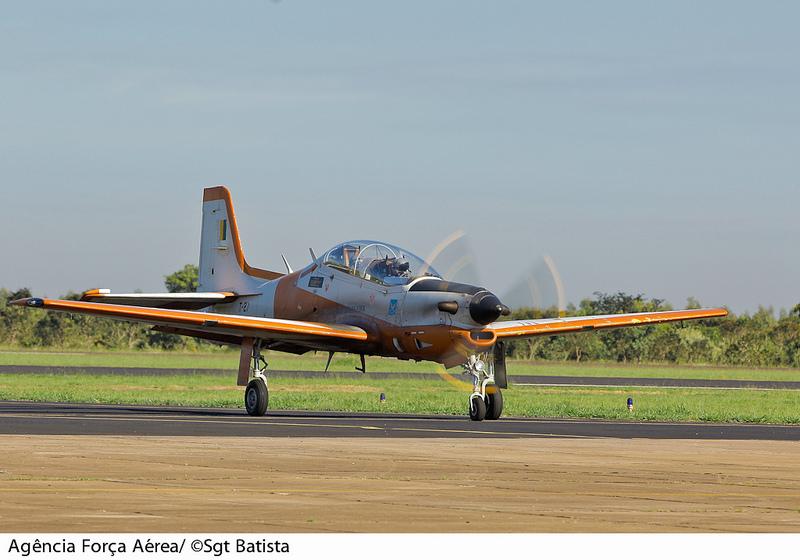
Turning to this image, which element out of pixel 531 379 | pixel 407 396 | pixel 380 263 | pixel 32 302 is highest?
pixel 380 263

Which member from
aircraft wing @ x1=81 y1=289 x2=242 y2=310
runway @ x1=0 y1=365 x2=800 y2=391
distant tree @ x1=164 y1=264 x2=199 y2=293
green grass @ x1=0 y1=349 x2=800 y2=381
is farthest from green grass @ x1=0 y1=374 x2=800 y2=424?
distant tree @ x1=164 y1=264 x2=199 y2=293

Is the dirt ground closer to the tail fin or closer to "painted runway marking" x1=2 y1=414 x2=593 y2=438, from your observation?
"painted runway marking" x1=2 y1=414 x2=593 y2=438

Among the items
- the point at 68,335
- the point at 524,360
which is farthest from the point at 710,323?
the point at 68,335

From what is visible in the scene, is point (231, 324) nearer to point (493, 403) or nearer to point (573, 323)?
point (493, 403)

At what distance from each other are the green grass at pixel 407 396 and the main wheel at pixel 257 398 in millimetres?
3986

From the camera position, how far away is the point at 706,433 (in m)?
27.2

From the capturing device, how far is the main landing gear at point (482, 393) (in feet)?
104

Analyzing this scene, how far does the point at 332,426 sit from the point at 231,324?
5.61 metres

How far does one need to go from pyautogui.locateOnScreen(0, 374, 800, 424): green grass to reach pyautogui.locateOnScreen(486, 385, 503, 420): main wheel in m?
1.64

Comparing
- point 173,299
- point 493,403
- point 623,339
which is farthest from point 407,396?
point 623,339

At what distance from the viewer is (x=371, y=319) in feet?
109

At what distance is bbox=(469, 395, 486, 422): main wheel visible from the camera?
1242 inches

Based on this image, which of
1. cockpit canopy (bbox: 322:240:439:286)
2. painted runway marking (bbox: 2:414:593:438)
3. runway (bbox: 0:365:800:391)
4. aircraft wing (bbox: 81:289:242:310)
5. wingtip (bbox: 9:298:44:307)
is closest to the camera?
painted runway marking (bbox: 2:414:593:438)
